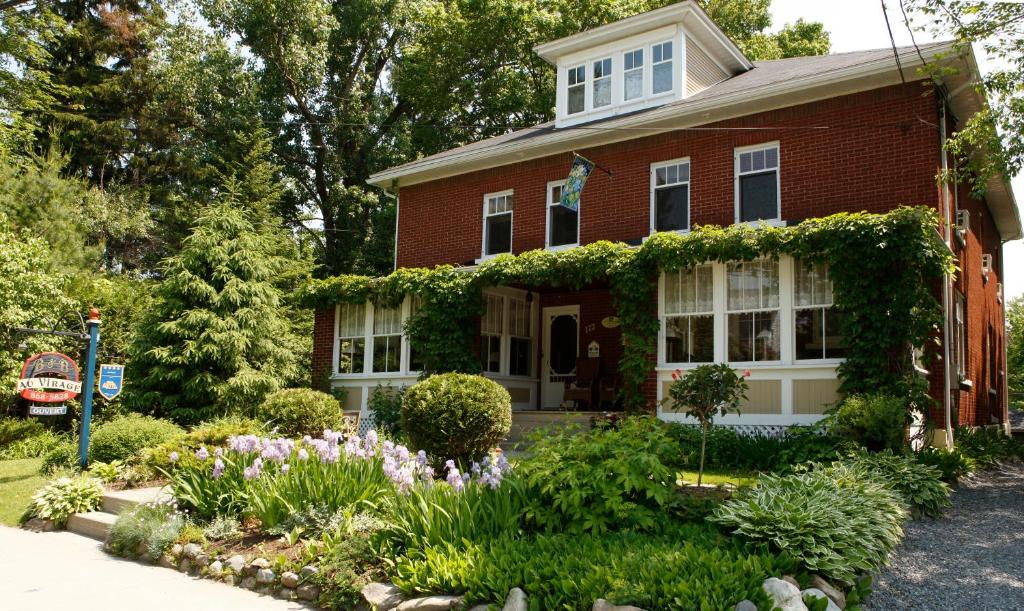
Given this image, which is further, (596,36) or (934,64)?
(596,36)

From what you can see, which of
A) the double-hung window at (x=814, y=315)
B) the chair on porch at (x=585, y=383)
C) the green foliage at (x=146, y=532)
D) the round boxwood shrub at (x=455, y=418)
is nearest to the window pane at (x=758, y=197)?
the double-hung window at (x=814, y=315)

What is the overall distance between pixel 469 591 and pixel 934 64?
33.6ft

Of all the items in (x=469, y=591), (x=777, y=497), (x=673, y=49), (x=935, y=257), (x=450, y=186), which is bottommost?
(x=469, y=591)

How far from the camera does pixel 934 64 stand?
35.8 feet

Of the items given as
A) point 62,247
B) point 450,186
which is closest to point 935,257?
point 450,186

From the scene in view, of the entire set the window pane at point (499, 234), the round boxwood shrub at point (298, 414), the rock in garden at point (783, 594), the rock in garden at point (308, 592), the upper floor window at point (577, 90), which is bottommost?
the rock in garden at point (308, 592)

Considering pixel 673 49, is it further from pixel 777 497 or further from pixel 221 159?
pixel 221 159

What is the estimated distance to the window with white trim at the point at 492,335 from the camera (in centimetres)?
1570

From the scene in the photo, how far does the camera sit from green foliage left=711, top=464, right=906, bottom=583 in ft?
16.6

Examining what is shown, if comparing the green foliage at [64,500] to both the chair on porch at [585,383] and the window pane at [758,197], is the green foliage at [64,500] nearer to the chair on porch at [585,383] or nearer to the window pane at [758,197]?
the chair on porch at [585,383]

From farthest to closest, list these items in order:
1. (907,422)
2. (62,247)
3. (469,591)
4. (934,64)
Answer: (62,247) → (934,64) → (907,422) → (469,591)

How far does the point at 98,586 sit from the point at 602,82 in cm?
1342

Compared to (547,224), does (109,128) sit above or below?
above

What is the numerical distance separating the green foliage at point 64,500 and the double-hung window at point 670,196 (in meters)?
10.1
